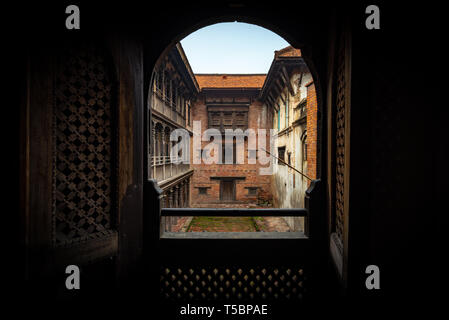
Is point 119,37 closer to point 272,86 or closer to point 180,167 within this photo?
point 180,167

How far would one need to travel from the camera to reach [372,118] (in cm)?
174

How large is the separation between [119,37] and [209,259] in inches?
106

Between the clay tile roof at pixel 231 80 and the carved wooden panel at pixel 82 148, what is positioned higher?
the clay tile roof at pixel 231 80

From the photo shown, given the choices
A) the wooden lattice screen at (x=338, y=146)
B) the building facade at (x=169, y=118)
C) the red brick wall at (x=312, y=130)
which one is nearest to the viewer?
the wooden lattice screen at (x=338, y=146)

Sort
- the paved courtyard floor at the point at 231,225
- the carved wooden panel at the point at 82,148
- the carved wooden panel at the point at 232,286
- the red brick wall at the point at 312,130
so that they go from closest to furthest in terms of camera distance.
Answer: the carved wooden panel at the point at 82,148, the carved wooden panel at the point at 232,286, the red brick wall at the point at 312,130, the paved courtyard floor at the point at 231,225

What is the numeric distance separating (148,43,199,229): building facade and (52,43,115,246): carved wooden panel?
231 inches

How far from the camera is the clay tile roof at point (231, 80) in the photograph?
1875cm

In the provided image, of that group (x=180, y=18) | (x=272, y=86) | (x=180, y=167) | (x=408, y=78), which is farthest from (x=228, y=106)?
(x=408, y=78)

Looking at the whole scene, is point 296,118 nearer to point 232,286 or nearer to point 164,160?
point 164,160

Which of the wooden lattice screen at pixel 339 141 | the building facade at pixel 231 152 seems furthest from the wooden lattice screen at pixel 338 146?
the building facade at pixel 231 152

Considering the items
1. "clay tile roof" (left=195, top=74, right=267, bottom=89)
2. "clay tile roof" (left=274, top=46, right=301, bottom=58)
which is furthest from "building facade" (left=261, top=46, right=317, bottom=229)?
"clay tile roof" (left=195, top=74, right=267, bottom=89)

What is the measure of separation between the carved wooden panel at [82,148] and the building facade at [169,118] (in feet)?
19.3

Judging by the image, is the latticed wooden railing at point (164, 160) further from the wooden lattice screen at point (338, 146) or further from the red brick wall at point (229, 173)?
the wooden lattice screen at point (338, 146)

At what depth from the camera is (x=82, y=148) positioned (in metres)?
1.93
